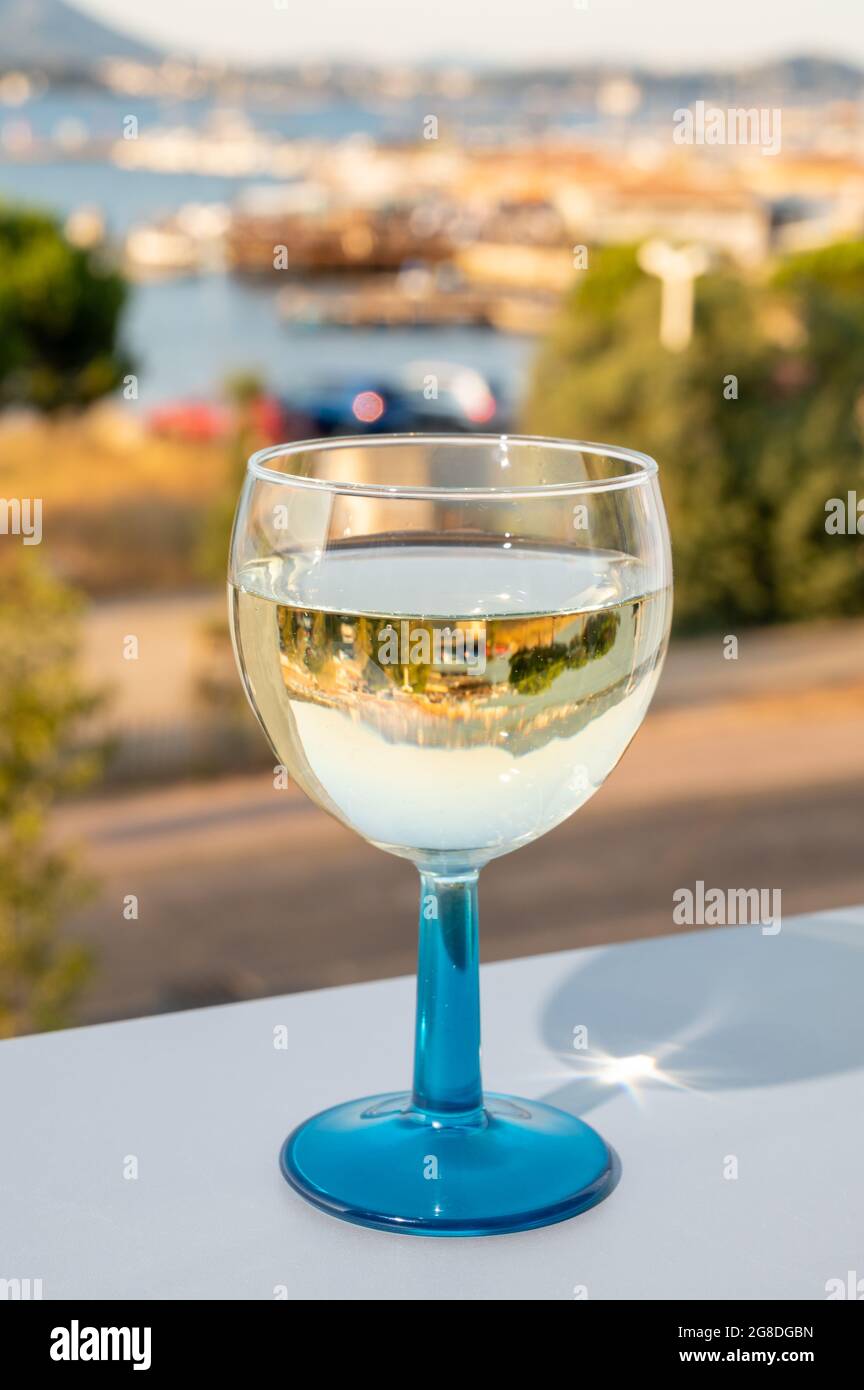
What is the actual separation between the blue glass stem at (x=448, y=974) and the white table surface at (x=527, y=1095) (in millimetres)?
66

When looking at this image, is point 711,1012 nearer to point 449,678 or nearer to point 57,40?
point 449,678

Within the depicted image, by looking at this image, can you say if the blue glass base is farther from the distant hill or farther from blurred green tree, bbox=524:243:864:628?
the distant hill

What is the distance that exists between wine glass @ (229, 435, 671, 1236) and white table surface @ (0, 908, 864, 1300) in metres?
0.02

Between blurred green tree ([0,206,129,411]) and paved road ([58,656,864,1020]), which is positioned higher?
blurred green tree ([0,206,129,411])

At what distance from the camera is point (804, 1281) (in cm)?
48

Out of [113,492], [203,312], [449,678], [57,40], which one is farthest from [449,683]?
[57,40]

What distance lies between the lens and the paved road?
4.88 meters

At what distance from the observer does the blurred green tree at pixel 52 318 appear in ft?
47.2

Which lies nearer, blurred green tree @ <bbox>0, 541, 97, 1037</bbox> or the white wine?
the white wine

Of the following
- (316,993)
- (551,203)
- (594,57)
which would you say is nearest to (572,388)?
(316,993)

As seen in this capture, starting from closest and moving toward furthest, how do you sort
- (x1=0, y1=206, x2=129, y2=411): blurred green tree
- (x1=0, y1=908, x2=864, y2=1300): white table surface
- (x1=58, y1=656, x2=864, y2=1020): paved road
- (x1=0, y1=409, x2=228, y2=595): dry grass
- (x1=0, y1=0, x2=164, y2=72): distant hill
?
(x1=0, y1=908, x2=864, y2=1300): white table surface, (x1=58, y1=656, x2=864, y2=1020): paved road, (x1=0, y1=409, x2=228, y2=595): dry grass, (x1=0, y1=206, x2=129, y2=411): blurred green tree, (x1=0, y1=0, x2=164, y2=72): distant hill

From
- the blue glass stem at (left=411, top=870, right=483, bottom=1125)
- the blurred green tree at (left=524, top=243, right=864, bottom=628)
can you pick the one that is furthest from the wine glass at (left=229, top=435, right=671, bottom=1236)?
the blurred green tree at (left=524, top=243, right=864, bottom=628)

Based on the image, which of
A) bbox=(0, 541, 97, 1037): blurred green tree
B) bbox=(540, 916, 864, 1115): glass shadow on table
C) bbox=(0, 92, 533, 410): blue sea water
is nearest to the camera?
bbox=(540, 916, 864, 1115): glass shadow on table

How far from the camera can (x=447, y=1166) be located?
0.56 m
